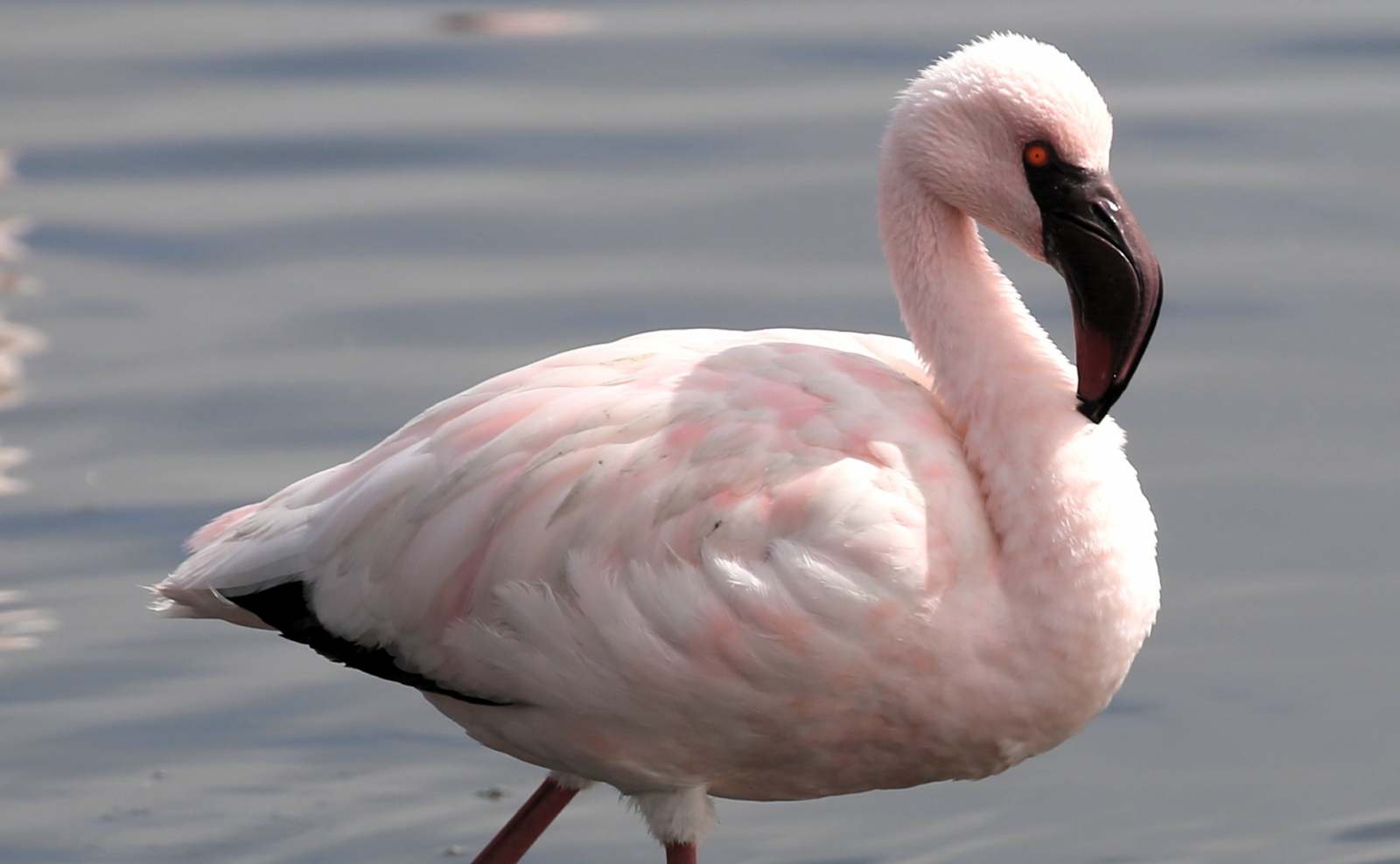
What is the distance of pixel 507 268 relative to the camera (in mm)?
9023

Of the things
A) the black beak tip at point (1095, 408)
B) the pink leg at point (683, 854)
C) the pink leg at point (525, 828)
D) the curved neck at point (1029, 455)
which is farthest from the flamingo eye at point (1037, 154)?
the pink leg at point (525, 828)

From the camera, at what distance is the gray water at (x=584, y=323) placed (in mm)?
6199

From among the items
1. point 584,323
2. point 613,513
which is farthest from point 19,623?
point 613,513

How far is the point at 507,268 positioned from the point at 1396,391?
369cm

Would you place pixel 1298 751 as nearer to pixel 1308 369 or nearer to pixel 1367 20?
pixel 1308 369

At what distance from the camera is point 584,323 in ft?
28.2

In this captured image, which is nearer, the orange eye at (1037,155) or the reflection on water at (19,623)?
the orange eye at (1037,155)

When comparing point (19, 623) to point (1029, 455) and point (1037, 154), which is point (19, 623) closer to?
point (1029, 455)

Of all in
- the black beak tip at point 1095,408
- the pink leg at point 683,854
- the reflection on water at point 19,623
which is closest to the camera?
the black beak tip at point 1095,408

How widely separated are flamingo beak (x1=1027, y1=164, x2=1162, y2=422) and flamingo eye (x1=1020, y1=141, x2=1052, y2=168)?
23mm

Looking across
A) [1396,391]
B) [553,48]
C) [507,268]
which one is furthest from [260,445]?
[1396,391]

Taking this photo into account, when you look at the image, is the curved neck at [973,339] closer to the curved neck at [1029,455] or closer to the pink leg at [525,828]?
the curved neck at [1029,455]

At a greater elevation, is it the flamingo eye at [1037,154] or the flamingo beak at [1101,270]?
the flamingo eye at [1037,154]

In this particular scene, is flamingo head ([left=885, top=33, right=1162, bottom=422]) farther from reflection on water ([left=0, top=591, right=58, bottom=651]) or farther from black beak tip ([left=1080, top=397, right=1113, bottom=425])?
reflection on water ([left=0, top=591, right=58, bottom=651])
